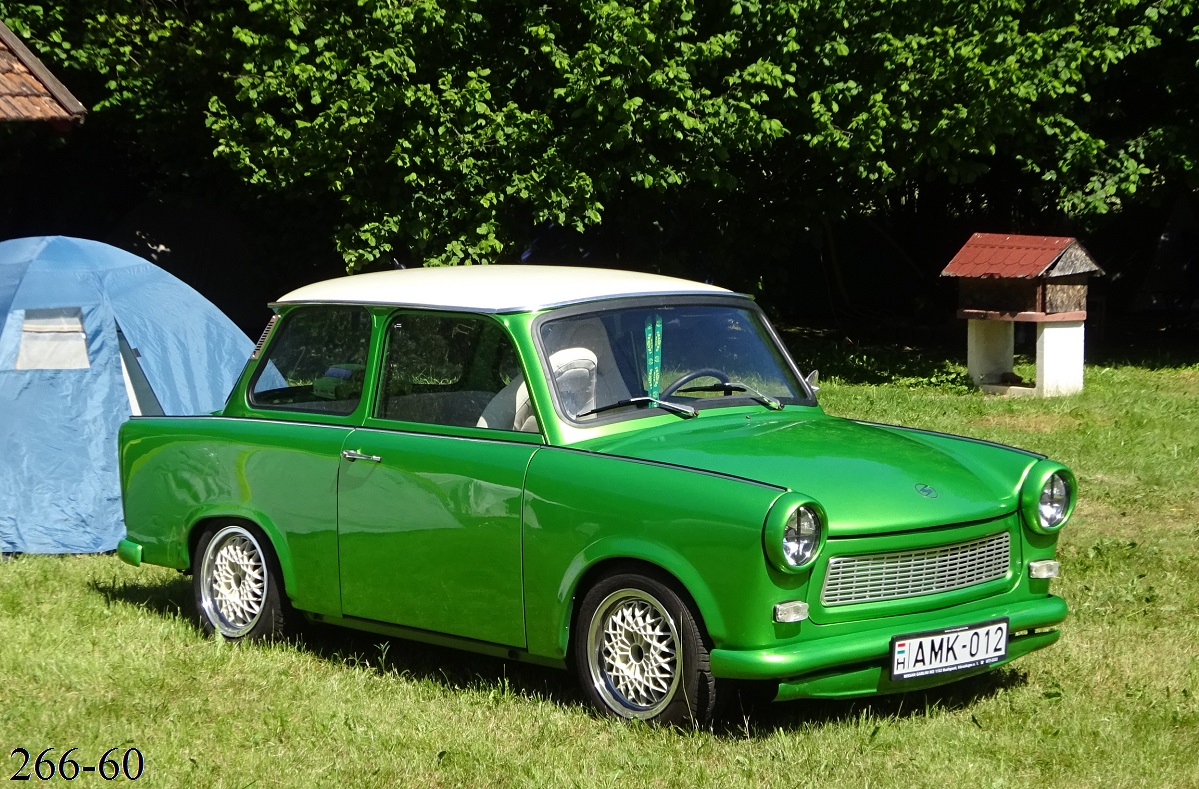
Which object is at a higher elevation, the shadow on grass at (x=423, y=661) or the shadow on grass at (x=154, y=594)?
the shadow on grass at (x=423, y=661)

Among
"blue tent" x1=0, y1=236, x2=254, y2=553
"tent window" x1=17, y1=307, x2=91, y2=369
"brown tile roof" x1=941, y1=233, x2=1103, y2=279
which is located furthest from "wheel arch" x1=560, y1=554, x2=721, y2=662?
"brown tile roof" x1=941, y1=233, x2=1103, y2=279

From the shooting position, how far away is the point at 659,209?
60.2ft

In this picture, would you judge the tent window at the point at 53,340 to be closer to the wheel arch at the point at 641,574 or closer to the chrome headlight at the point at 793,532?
the wheel arch at the point at 641,574

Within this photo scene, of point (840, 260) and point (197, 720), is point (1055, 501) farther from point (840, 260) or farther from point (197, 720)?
point (840, 260)

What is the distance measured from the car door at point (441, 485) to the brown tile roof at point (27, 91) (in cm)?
647

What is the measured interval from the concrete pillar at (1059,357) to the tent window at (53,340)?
357 inches

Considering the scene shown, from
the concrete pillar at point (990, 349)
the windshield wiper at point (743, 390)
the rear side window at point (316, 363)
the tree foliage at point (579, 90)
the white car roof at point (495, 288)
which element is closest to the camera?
the white car roof at point (495, 288)

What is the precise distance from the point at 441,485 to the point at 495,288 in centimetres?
86

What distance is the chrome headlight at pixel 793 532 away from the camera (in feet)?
15.6

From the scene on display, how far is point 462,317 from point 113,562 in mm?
3915

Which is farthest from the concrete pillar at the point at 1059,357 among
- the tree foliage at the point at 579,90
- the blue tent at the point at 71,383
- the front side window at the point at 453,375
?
the front side window at the point at 453,375

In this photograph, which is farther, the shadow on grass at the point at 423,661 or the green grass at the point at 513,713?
the shadow on grass at the point at 423,661

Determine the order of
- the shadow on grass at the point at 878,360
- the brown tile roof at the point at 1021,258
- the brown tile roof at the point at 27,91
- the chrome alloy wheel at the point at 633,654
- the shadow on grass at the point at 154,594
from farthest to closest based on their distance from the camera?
the shadow on grass at the point at 878,360 → the brown tile roof at the point at 1021,258 → the brown tile roof at the point at 27,91 → the shadow on grass at the point at 154,594 → the chrome alloy wheel at the point at 633,654

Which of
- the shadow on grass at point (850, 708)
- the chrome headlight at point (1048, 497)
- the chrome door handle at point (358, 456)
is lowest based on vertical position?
the shadow on grass at point (850, 708)
